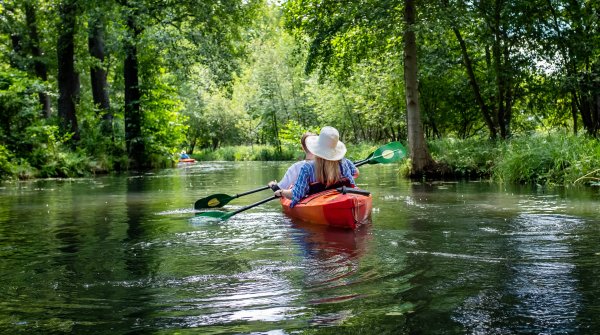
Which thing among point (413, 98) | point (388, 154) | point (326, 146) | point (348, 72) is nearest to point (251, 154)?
point (348, 72)

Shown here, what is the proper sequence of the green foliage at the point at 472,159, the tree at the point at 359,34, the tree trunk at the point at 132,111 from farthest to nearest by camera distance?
the tree trunk at the point at 132,111 < the green foliage at the point at 472,159 < the tree at the point at 359,34

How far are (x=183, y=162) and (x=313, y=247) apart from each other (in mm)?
36369

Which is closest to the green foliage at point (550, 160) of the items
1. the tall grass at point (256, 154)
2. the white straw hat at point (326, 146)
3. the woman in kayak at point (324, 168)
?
the woman in kayak at point (324, 168)

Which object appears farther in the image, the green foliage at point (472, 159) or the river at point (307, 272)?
the green foliage at point (472, 159)

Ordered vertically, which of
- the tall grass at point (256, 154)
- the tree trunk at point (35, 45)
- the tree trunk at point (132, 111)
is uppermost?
the tree trunk at point (35, 45)

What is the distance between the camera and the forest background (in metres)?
14.2

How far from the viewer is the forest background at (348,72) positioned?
14.2 metres

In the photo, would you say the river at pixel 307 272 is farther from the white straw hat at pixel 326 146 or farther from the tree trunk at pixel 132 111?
the tree trunk at pixel 132 111

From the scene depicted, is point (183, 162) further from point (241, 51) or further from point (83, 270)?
point (83, 270)

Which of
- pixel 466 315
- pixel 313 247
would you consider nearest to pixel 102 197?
pixel 313 247

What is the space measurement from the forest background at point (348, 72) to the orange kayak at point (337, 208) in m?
6.36

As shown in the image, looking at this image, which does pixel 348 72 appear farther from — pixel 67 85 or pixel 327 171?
pixel 67 85

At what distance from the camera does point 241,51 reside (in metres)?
23.5

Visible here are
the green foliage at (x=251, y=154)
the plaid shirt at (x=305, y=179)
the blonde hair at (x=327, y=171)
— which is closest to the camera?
the blonde hair at (x=327, y=171)
